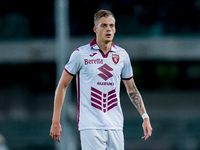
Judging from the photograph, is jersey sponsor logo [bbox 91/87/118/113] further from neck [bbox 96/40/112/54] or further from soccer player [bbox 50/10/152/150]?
neck [bbox 96/40/112/54]

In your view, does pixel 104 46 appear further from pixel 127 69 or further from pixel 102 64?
pixel 127 69

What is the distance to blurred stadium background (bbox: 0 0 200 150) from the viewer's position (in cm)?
1902

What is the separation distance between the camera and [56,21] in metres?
19.9

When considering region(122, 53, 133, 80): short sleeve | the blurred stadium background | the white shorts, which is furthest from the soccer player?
the blurred stadium background

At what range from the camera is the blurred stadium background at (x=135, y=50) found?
19016 mm

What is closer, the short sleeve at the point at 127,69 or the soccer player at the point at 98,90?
the soccer player at the point at 98,90

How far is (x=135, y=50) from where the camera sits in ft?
66.9

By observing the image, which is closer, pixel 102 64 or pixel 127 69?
pixel 102 64

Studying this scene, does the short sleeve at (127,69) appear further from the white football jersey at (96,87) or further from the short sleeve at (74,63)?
the short sleeve at (74,63)

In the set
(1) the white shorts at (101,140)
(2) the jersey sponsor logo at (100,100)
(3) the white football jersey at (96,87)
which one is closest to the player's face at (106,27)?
(3) the white football jersey at (96,87)

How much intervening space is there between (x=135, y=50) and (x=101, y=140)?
48.5 feet

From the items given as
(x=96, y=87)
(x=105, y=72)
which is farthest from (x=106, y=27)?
(x=96, y=87)

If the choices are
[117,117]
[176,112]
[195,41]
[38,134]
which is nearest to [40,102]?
[38,134]

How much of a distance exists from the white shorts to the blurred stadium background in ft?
39.9
